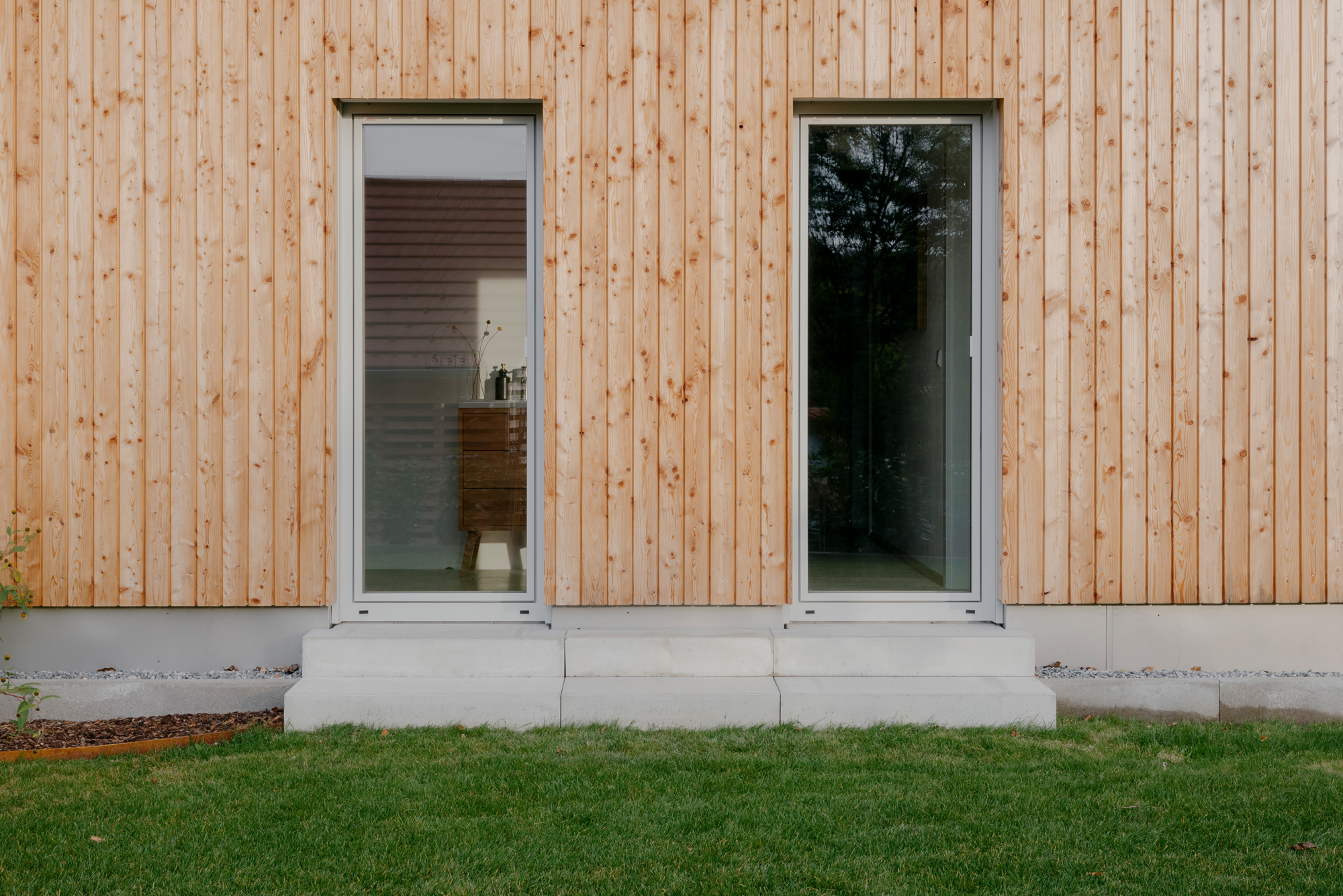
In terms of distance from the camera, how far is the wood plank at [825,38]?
448 cm

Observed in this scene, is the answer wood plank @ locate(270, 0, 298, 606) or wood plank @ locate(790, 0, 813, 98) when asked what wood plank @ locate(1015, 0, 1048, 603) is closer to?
wood plank @ locate(790, 0, 813, 98)

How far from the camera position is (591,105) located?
448cm

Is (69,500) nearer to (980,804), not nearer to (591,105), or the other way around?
(591,105)

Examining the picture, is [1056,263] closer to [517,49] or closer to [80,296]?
[517,49]

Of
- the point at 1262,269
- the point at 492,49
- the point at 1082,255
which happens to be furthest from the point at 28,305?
the point at 1262,269

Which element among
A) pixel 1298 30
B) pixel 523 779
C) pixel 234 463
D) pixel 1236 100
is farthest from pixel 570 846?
pixel 1298 30

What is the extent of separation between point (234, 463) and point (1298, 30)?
528 cm

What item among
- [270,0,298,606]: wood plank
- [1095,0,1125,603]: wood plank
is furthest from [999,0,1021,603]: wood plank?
[270,0,298,606]: wood plank

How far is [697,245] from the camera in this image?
4469mm

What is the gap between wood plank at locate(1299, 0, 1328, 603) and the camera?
4473mm

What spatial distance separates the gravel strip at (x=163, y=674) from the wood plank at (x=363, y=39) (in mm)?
2656

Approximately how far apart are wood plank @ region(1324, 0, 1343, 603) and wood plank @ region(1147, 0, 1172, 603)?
73cm

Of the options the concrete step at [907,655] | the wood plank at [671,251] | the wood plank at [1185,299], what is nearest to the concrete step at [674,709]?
the concrete step at [907,655]

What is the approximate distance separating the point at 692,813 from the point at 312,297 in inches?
114
